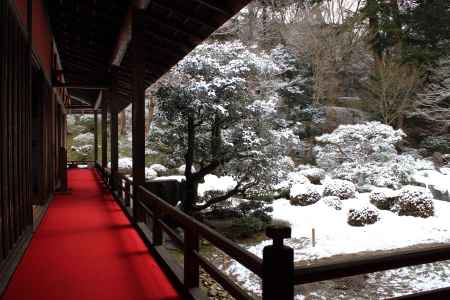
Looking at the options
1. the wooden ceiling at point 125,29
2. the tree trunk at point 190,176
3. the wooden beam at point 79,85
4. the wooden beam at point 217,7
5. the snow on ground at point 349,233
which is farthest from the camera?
the tree trunk at point 190,176

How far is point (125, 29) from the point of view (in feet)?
20.7

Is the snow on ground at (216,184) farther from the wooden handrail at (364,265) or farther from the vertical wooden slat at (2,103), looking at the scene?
the wooden handrail at (364,265)

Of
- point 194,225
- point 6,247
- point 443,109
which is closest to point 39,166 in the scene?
point 6,247

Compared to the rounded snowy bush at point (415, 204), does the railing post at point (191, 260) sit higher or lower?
higher

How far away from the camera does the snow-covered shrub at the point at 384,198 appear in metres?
11.9

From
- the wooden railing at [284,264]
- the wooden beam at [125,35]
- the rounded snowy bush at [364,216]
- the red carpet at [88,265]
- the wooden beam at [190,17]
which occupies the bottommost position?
the rounded snowy bush at [364,216]

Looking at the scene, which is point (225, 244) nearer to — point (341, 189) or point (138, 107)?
point (138, 107)

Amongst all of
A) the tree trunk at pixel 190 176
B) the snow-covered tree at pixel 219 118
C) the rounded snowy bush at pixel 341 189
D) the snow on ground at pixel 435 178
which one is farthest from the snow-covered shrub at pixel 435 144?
the tree trunk at pixel 190 176

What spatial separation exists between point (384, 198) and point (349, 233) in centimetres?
222

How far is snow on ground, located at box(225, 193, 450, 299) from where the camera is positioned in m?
9.24

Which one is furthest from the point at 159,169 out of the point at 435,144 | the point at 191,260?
the point at 191,260

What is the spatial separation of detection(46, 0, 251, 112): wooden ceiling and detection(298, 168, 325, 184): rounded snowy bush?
8394 mm

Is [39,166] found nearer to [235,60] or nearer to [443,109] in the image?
[235,60]

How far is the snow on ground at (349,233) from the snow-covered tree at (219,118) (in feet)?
6.39
